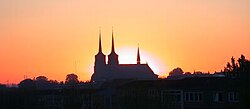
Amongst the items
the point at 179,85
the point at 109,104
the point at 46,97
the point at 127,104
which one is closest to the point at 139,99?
the point at 127,104

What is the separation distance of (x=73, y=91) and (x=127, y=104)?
2144 centimetres

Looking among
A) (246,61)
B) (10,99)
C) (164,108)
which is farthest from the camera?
(10,99)

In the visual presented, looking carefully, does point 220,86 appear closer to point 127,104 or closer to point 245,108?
point 127,104

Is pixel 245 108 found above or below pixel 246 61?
below

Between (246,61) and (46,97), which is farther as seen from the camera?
(46,97)

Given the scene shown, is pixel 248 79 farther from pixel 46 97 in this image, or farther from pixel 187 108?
pixel 46 97

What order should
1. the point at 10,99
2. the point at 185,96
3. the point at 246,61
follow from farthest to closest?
the point at 185,96
the point at 10,99
the point at 246,61

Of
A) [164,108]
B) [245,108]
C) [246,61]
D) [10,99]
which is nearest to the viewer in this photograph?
[245,108]

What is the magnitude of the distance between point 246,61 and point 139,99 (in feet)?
84.3

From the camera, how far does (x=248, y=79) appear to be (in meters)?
35.3

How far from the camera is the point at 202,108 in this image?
8125 cm

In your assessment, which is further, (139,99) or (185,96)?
(185,96)

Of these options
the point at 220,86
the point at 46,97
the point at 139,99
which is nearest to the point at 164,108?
Result: the point at 139,99

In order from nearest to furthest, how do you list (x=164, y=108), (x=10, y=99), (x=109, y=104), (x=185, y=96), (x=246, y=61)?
(x=246, y=61)
(x=164, y=108)
(x=10, y=99)
(x=185, y=96)
(x=109, y=104)
